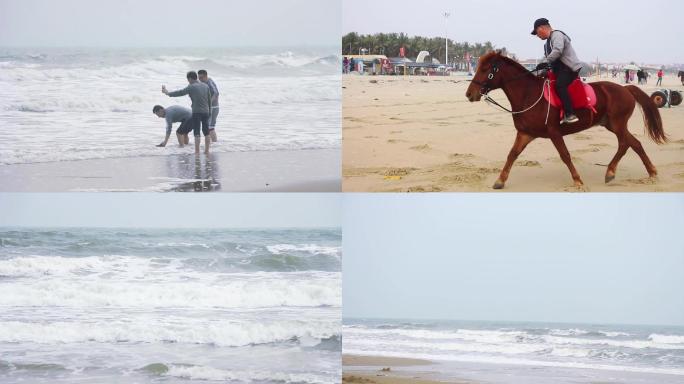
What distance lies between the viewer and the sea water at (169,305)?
7789 millimetres

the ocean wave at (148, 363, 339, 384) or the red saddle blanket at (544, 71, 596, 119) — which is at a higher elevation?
the red saddle blanket at (544, 71, 596, 119)

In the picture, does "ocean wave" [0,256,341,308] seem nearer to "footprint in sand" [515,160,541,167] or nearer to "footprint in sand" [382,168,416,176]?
"footprint in sand" [382,168,416,176]

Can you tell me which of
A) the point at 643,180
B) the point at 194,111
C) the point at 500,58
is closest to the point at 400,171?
the point at 500,58

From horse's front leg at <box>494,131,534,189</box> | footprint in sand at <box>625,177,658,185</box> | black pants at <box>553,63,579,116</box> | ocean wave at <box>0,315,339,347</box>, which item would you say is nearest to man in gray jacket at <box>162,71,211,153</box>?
ocean wave at <box>0,315,339,347</box>

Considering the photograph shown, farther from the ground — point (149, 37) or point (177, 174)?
point (149, 37)

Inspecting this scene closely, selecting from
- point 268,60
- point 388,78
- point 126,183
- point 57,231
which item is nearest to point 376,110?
point 388,78

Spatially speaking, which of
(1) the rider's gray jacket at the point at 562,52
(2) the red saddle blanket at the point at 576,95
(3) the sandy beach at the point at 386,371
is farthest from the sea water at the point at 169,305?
(1) the rider's gray jacket at the point at 562,52

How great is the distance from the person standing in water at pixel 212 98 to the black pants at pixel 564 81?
267cm

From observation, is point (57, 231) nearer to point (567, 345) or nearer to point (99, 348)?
point (99, 348)

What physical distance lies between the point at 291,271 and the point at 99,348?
5.23 feet

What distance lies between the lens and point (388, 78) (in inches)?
322

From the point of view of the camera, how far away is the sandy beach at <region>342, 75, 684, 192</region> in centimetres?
753

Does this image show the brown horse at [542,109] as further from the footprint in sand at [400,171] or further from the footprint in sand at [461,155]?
the footprint in sand at [400,171]

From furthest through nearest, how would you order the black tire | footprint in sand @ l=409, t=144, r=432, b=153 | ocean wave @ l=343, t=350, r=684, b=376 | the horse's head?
ocean wave @ l=343, t=350, r=684, b=376 < footprint in sand @ l=409, t=144, r=432, b=153 < the black tire < the horse's head
